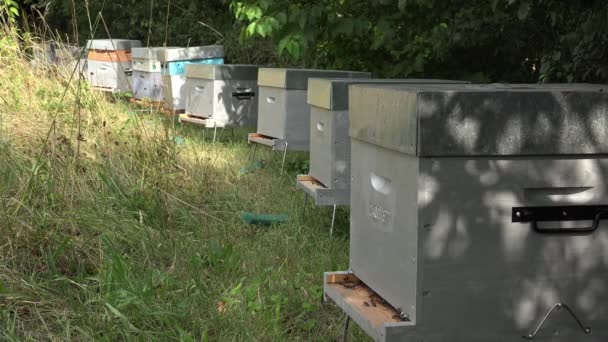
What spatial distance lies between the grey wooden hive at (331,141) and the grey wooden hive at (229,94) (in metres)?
2.79

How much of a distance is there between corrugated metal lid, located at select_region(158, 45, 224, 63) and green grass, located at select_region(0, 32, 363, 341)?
9.69ft

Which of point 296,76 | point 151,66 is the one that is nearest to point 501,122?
point 296,76

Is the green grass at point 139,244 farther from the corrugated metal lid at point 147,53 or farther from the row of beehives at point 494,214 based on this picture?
the corrugated metal lid at point 147,53

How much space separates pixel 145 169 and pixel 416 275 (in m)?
2.79

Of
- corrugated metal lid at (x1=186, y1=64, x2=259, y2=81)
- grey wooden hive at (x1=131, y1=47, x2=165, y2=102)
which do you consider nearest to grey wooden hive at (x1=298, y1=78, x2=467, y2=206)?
corrugated metal lid at (x1=186, y1=64, x2=259, y2=81)

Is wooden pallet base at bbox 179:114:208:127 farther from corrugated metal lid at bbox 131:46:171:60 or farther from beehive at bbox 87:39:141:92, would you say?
beehive at bbox 87:39:141:92

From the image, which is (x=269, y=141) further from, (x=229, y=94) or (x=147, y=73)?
(x=147, y=73)

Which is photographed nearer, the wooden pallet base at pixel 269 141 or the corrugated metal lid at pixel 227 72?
the wooden pallet base at pixel 269 141

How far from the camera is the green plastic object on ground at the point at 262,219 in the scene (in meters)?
4.68

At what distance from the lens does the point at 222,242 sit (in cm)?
425

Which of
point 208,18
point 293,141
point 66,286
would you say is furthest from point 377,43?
point 208,18

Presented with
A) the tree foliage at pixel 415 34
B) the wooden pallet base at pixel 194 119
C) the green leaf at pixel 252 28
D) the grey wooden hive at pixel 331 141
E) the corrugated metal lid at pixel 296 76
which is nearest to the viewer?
the grey wooden hive at pixel 331 141

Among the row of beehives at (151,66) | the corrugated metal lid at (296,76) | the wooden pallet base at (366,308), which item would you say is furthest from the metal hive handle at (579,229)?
the row of beehives at (151,66)

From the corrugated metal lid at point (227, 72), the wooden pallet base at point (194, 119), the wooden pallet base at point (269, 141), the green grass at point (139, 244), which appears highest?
the corrugated metal lid at point (227, 72)
